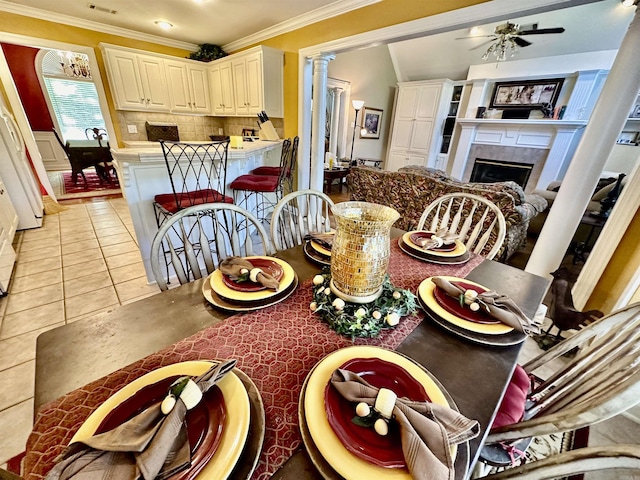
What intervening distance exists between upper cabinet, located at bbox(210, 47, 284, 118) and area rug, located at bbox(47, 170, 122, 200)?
2871 millimetres

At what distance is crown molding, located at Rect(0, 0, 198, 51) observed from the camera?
10.0 ft

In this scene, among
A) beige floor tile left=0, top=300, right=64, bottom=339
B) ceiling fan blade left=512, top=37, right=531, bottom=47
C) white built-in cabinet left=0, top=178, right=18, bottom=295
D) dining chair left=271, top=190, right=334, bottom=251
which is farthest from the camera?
ceiling fan blade left=512, top=37, right=531, bottom=47

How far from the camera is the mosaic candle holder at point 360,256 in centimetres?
71

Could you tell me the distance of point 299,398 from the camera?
21.5 inches

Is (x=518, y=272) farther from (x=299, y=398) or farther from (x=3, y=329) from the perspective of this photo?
(x=3, y=329)

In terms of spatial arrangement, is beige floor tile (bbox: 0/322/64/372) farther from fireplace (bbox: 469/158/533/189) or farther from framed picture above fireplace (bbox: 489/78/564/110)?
framed picture above fireplace (bbox: 489/78/564/110)

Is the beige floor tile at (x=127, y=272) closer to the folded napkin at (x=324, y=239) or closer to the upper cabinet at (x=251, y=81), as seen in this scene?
the folded napkin at (x=324, y=239)

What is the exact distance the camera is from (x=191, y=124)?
4.80 m

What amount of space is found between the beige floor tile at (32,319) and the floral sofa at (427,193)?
300cm

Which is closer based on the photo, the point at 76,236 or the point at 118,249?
the point at 118,249

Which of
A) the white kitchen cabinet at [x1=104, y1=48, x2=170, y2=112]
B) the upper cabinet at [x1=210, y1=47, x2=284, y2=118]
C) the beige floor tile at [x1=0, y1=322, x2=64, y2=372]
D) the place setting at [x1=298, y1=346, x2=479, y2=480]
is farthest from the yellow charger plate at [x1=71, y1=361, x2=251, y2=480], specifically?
the white kitchen cabinet at [x1=104, y1=48, x2=170, y2=112]

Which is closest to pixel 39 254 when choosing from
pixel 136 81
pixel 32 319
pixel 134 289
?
pixel 32 319

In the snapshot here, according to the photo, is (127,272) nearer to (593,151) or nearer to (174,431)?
(174,431)

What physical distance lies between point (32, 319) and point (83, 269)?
2.35 ft
